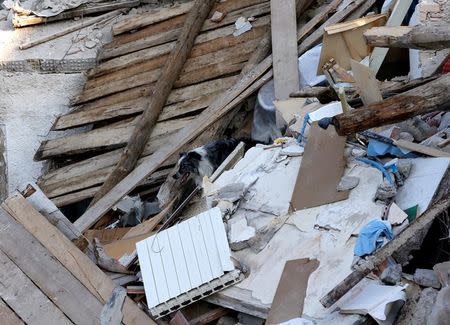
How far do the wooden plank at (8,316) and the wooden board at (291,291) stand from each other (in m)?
1.50

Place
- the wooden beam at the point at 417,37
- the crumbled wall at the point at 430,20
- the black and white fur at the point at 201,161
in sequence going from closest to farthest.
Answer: the wooden beam at the point at 417,37 < the crumbled wall at the point at 430,20 < the black and white fur at the point at 201,161

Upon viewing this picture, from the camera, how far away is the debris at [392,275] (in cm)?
401

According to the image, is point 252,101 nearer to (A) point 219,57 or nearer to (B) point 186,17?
(A) point 219,57

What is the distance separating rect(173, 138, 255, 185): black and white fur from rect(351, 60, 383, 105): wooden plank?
4.46 ft

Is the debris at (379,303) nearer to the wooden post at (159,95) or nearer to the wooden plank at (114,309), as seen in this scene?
the wooden plank at (114,309)

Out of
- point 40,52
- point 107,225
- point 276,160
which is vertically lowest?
point 107,225

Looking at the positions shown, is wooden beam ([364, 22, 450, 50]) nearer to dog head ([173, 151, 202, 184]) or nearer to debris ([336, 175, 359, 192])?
debris ([336, 175, 359, 192])

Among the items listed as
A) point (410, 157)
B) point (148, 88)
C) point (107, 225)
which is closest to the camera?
point (410, 157)

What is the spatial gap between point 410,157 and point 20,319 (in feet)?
8.61

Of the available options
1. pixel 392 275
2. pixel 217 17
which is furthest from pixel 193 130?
pixel 392 275

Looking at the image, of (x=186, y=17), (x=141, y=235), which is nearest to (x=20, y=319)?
(x=141, y=235)

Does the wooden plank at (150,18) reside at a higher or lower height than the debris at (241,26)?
higher

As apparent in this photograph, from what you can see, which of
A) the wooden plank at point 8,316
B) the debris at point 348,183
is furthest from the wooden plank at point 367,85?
the wooden plank at point 8,316

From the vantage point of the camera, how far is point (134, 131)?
6.79 m
